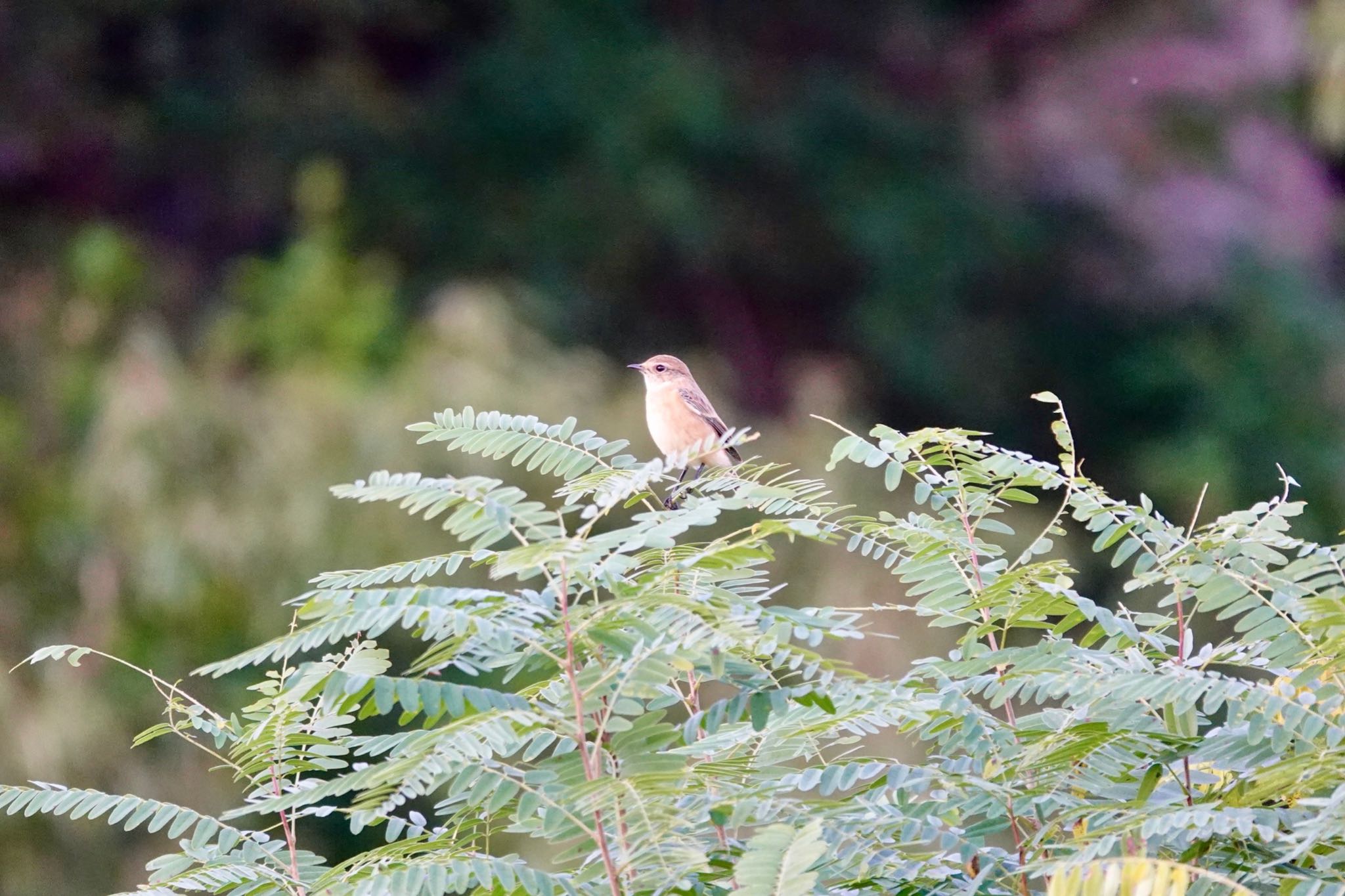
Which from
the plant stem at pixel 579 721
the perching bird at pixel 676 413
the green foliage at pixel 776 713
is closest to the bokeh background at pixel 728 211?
the perching bird at pixel 676 413

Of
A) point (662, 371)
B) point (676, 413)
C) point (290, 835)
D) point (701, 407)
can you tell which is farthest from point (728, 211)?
point (290, 835)

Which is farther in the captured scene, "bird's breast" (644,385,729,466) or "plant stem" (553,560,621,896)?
"bird's breast" (644,385,729,466)

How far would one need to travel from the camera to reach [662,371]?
5312mm

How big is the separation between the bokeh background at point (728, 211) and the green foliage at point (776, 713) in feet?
21.6

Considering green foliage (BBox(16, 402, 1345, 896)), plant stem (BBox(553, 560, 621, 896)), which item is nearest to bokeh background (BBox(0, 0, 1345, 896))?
green foliage (BBox(16, 402, 1345, 896))

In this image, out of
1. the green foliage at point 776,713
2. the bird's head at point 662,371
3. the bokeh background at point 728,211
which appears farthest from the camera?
the bokeh background at point 728,211

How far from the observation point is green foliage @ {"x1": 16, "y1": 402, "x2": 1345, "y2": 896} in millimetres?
1688

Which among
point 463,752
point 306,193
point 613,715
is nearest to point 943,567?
point 613,715

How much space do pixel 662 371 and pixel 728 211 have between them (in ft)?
33.6

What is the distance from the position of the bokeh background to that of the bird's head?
323 centimetres

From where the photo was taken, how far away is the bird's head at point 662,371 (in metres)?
5.22

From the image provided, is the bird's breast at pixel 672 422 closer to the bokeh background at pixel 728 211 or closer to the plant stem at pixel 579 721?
the plant stem at pixel 579 721

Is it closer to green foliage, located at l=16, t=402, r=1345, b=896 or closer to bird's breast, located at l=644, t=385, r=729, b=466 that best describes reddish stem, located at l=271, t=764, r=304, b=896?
green foliage, located at l=16, t=402, r=1345, b=896

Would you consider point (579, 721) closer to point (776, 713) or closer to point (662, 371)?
point (776, 713)
